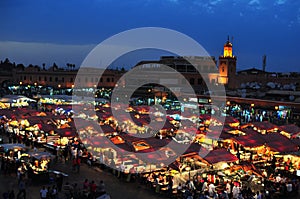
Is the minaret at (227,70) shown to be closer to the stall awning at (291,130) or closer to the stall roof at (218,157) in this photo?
the stall awning at (291,130)

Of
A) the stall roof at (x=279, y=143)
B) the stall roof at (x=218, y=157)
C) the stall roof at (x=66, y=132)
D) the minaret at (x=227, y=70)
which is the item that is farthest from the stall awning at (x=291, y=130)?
the minaret at (x=227, y=70)

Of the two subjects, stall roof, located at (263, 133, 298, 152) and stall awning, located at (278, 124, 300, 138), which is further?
stall awning, located at (278, 124, 300, 138)

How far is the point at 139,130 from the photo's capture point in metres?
20.4

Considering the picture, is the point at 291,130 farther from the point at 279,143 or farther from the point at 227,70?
the point at 227,70

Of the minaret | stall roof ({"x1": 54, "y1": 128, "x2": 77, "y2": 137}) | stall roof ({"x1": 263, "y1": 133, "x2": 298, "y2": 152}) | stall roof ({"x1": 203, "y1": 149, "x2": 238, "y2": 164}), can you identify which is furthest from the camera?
the minaret

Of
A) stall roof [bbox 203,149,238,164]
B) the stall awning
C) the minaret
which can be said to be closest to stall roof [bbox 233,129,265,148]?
stall roof [bbox 203,149,238,164]

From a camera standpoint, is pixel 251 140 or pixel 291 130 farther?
pixel 291 130

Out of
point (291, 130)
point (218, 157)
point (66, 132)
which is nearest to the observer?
point (218, 157)

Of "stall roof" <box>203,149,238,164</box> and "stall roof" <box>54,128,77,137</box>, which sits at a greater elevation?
"stall roof" <box>54,128,77,137</box>

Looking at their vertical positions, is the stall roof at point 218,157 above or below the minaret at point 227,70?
below

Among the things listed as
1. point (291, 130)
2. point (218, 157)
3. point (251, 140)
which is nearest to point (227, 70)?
point (291, 130)

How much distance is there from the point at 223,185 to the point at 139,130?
9898 mm

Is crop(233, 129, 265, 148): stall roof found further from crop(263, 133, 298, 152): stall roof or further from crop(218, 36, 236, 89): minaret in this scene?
crop(218, 36, 236, 89): minaret

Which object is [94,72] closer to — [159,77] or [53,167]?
[159,77]
